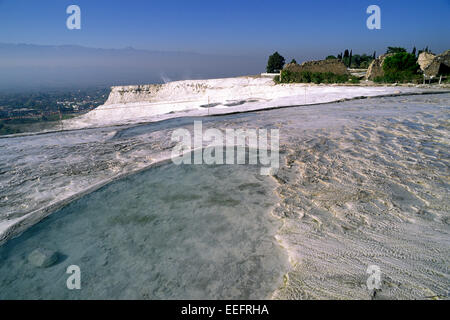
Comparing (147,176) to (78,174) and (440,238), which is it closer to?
(78,174)

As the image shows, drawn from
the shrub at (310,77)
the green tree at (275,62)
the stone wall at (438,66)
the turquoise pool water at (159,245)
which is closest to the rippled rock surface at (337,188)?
the turquoise pool water at (159,245)

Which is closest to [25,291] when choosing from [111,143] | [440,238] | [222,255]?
[222,255]

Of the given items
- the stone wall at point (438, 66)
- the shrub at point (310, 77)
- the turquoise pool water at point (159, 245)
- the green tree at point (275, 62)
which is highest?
the green tree at point (275, 62)

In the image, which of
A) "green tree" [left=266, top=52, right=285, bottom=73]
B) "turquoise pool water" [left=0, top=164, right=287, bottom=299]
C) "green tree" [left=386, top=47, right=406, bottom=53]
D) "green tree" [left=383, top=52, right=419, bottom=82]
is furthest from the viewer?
"green tree" [left=266, top=52, right=285, bottom=73]

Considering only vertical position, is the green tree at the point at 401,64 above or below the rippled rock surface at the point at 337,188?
above

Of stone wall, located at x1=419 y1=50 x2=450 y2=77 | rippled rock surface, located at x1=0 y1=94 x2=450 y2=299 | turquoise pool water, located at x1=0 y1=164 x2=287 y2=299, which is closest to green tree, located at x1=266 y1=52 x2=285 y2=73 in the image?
stone wall, located at x1=419 y1=50 x2=450 y2=77

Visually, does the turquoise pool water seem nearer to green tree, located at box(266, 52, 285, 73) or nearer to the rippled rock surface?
the rippled rock surface

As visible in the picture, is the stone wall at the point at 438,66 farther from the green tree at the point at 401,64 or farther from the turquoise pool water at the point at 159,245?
the turquoise pool water at the point at 159,245

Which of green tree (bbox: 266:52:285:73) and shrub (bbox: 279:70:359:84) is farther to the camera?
green tree (bbox: 266:52:285:73)

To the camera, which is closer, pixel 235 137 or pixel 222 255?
pixel 222 255

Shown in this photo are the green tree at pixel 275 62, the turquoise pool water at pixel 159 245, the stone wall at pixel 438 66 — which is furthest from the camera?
the green tree at pixel 275 62
